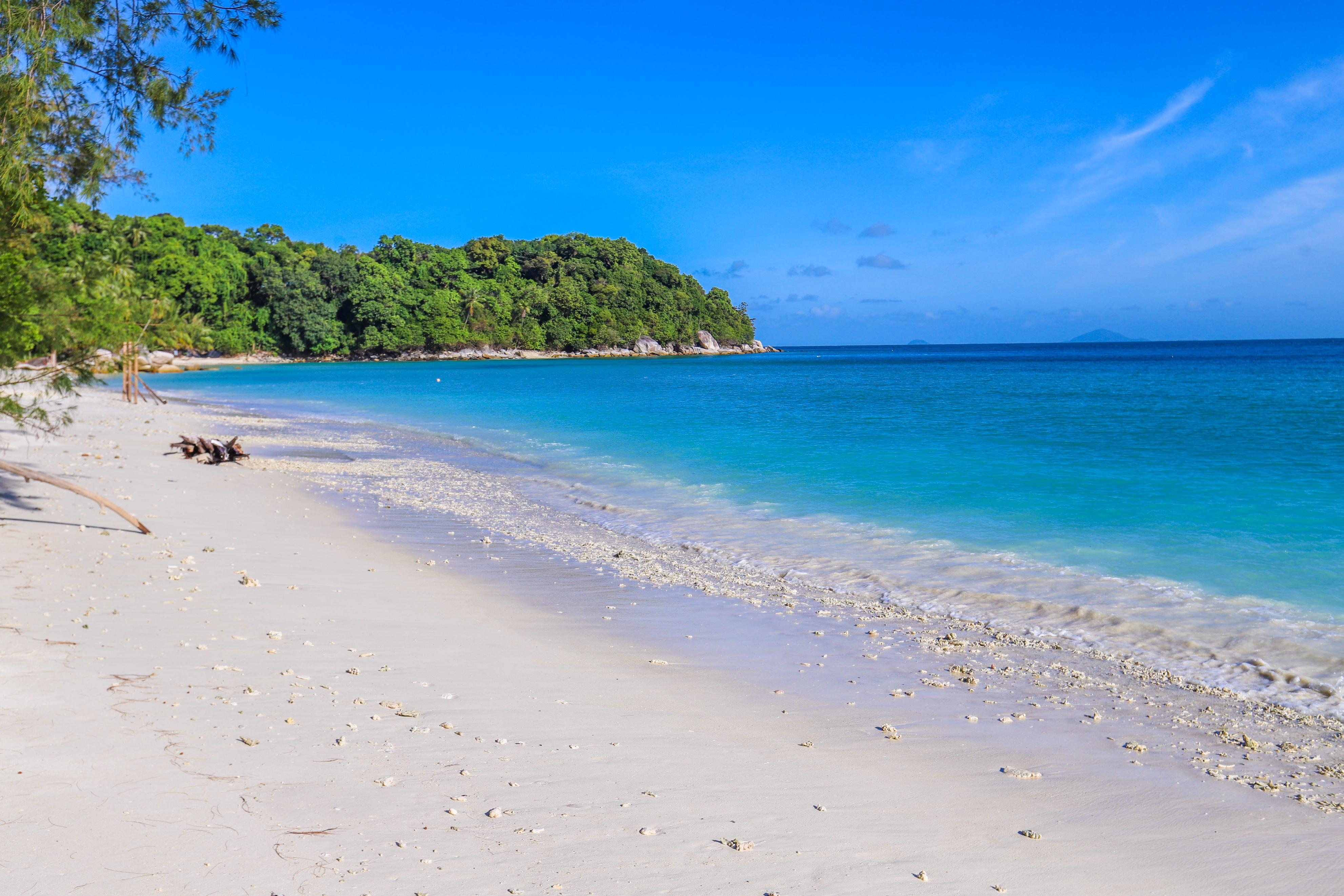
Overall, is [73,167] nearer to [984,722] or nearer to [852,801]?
[852,801]

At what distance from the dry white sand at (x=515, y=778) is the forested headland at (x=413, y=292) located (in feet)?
199

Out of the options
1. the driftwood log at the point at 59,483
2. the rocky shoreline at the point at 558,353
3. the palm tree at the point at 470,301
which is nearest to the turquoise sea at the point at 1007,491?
the driftwood log at the point at 59,483

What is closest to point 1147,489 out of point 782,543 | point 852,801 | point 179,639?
point 782,543

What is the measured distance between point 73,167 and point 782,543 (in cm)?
923

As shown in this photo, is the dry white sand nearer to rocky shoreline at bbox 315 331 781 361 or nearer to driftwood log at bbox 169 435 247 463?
driftwood log at bbox 169 435 247 463

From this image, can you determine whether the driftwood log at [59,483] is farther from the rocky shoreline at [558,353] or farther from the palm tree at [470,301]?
the palm tree at [470,301]

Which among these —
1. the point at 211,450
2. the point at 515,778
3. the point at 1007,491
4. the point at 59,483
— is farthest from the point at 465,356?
the point at 515,778

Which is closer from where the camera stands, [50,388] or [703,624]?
[703,624]

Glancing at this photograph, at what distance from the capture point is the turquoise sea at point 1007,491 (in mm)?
8656

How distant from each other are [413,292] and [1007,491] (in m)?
116

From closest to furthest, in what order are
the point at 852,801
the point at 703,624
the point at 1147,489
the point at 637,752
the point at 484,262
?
the point at 852,801 → the point at 637,752 → the point at 703,624 → the point at 1147,489 → the point at 484,262

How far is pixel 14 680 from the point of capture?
5062 mm

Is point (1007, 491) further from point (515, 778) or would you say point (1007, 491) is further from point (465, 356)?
point (465, 356)

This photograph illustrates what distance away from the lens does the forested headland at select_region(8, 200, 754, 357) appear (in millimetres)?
98938
